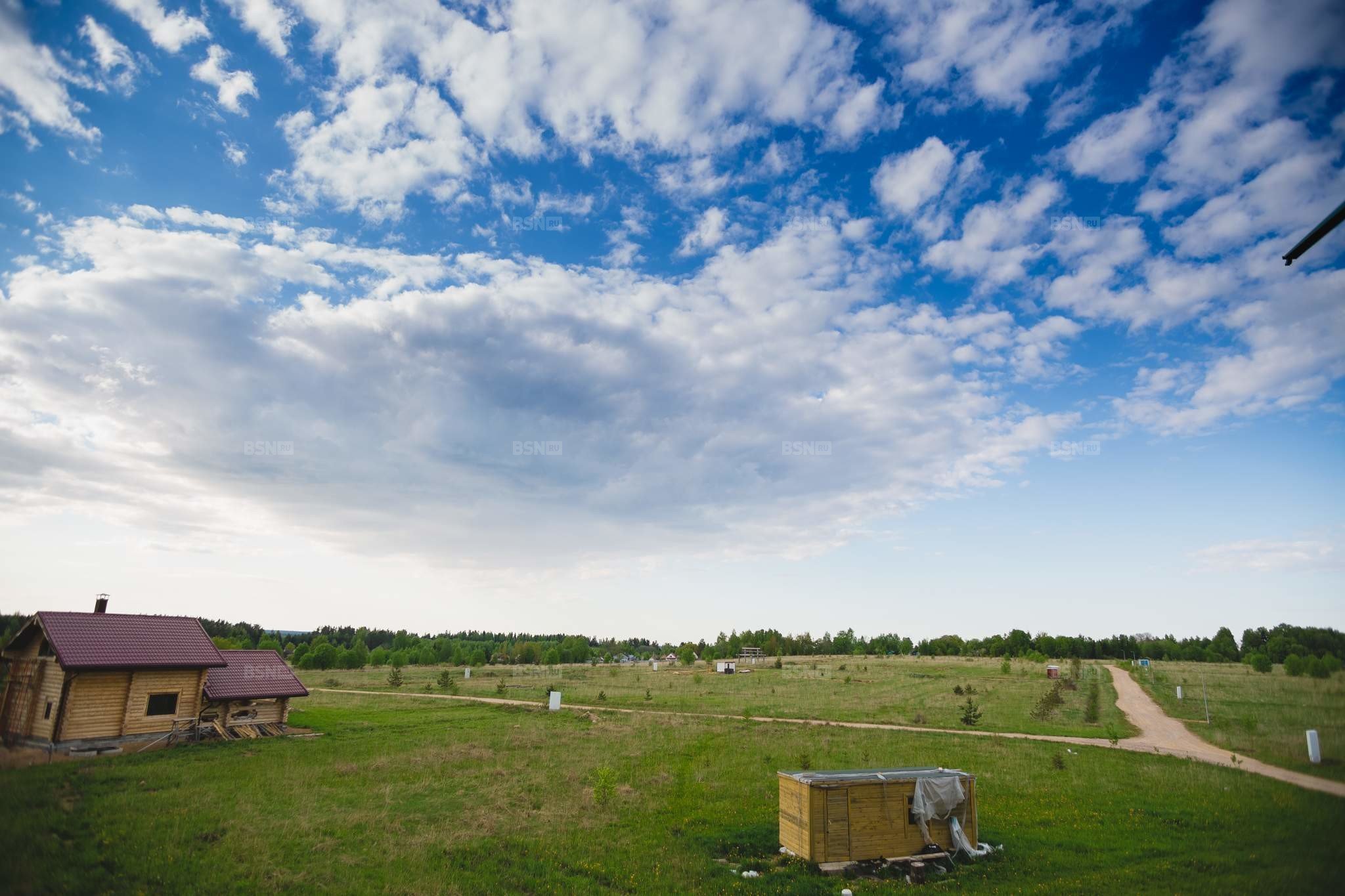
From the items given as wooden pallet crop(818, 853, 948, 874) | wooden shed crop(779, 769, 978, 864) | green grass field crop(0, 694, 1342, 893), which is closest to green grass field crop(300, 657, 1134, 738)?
green grass field crop(0, 694, 1342, 893)

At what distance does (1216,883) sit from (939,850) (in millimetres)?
5626

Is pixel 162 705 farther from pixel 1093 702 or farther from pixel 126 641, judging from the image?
pixel 1093 702

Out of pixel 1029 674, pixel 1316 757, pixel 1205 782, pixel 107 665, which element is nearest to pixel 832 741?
pixel 1205 782

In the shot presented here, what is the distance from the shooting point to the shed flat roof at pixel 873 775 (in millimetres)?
15953

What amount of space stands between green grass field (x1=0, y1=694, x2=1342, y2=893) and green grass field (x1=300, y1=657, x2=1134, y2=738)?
41.5ft

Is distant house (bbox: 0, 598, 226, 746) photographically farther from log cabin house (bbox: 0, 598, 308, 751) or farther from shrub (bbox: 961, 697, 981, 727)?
shrub (bbox: 961, 697, 981, 727)

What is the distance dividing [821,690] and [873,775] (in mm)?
50923

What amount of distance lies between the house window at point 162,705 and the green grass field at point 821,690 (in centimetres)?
3009

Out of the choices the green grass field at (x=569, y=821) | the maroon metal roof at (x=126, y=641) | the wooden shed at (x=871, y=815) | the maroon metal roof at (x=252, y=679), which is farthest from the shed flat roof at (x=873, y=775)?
the maroon metal roof at (x=252, y=679)

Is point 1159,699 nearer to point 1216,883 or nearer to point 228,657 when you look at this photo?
point 1216,883

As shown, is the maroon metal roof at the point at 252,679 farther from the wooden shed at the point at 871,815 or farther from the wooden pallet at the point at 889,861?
the wooden pallet at the point at 889,861

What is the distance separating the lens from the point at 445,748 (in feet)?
98.9

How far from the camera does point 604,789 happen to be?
2238 cm

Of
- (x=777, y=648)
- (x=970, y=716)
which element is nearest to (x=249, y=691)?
(x=970, y=716)
